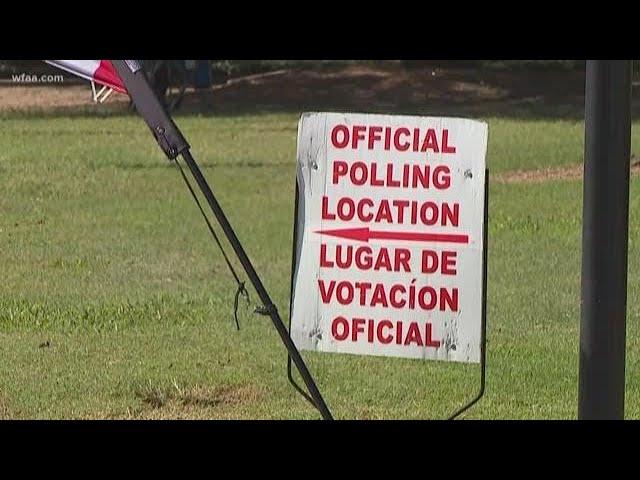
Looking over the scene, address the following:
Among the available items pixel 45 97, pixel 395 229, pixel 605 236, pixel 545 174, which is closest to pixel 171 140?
pixel 395 229

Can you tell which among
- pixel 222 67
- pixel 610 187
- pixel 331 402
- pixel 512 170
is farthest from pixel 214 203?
pixel 222 67

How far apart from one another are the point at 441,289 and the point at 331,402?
2.09 metres

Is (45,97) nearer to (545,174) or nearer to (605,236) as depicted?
(545,174)

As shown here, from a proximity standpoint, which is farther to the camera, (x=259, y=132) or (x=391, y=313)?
(x=259, y=132)

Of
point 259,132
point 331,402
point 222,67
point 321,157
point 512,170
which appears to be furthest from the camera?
point 222,67

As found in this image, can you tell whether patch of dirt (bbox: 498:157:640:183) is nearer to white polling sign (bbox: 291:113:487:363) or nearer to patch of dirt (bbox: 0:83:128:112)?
patch of dirt (bbox: 0:83:128:112)

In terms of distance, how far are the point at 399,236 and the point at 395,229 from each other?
25 millimetres

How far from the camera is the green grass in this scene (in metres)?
6.42

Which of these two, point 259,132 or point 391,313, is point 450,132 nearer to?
point 391,313

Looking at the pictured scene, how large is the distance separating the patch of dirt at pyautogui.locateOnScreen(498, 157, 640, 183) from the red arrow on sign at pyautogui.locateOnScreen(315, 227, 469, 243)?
32.7ft

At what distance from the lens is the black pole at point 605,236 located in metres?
4.18

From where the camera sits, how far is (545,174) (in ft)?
48.5
